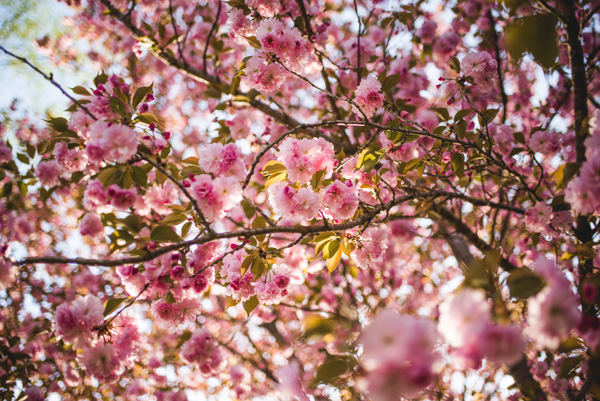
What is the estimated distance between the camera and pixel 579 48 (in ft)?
4.93

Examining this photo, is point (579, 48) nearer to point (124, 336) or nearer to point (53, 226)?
point (124, 336)

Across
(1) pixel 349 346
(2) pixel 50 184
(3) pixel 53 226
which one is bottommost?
(1) pixel 349 346

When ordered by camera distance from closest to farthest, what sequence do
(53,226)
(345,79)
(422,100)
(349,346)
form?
1. (349,346)
2. (345,79)
3. (422,100)
4. (53,226)

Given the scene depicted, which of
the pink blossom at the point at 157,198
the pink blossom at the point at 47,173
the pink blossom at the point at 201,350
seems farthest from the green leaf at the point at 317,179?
the pink blossom at the point at 47,173

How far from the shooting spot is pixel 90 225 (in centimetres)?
193

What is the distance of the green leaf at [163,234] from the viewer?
1355mm

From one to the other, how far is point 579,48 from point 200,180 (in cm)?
195

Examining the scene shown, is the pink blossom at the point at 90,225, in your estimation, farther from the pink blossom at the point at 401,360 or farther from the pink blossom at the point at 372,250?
the pink blossom at the point at 401,360

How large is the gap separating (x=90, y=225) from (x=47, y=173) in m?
0.83

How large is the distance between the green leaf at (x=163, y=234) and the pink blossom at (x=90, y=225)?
0.87 metres

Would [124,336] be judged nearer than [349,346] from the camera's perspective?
No

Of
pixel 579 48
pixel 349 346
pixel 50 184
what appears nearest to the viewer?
pixel 349 346

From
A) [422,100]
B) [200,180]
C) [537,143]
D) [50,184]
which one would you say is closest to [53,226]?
[50,184]

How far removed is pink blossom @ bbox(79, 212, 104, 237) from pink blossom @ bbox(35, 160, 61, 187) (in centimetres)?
71
